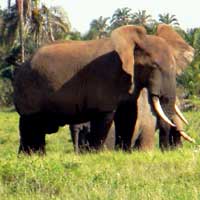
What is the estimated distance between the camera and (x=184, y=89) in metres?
50.1

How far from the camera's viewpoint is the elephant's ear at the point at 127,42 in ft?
39.8

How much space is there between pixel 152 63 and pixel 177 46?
1.35 m

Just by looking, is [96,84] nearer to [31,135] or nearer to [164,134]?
[31,135]

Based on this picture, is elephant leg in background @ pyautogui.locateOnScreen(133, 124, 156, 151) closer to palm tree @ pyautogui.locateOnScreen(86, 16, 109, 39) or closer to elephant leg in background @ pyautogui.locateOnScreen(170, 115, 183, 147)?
elephant leg in background @ pyautogui.locateOnScreen(170, 115, 183, 147)

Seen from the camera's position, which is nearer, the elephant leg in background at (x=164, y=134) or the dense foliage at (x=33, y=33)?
the elephant leg in background at (x=164, y=134)

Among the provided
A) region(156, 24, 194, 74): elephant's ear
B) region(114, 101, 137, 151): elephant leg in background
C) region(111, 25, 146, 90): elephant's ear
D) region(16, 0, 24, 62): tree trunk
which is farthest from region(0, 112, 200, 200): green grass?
region(16, 0, 24, 62): tree trunk

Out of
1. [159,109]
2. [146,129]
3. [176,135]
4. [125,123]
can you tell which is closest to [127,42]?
[159,109]

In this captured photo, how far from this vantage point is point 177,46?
13656mm

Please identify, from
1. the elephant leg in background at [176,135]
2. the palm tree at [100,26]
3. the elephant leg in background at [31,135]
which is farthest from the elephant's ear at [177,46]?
the palm tree at [100,26]

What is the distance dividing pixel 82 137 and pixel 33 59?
3.31 m

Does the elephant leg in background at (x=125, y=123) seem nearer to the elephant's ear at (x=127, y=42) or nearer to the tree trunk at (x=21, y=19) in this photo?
the elephant's ear at (x=127, y=42)

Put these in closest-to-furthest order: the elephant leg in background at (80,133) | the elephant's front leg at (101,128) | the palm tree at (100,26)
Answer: the elephant's front leg at (101,128)
the elephant leg in background at (80,133)
the palm tree at (100,26)

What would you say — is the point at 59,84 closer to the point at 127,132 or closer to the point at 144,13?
the point at 127,132

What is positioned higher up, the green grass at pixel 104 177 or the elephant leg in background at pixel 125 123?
Result: the green grass at pixel 104 177
